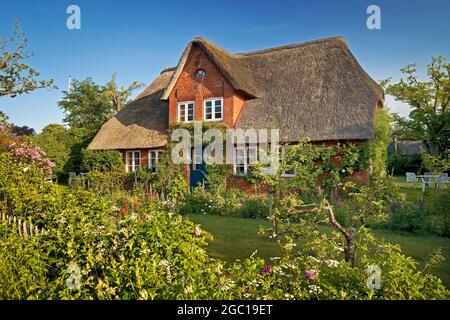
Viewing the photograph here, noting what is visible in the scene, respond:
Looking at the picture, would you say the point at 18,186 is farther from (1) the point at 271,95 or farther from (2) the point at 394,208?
(1) the point at 271,95

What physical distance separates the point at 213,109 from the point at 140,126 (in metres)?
5.94

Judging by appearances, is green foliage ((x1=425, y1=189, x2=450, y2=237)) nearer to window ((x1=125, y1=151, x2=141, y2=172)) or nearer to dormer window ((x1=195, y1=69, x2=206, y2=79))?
dormer window ((x1=195, y1=69, x2=206, y2=79))

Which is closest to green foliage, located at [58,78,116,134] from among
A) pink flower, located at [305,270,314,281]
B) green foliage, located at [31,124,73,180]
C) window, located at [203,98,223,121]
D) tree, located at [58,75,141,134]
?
tree, located at [58,75,141,134]

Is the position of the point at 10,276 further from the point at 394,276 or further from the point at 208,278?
the point at 394,276

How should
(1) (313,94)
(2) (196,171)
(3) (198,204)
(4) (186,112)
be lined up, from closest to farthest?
(3) (198,204) < (1) (313,94) < (2) (196,171) < (4) (186,112)

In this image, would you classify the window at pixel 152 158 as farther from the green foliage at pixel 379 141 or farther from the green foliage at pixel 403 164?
the green foliage at pixel 403 164

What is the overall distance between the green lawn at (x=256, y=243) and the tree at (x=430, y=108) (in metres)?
23.7

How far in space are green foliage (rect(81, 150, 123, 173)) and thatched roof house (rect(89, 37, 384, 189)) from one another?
2.53 ft

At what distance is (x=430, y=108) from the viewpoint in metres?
27.8

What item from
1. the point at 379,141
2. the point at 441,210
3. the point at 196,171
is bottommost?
the point at 441,210

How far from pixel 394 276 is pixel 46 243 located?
4.22 m

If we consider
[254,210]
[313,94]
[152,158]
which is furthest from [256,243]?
[152,158]

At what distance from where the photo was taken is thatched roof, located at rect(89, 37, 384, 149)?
15711 mm
